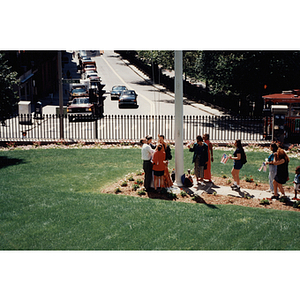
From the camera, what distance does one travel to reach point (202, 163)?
473 inches

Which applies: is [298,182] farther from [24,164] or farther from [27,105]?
[27,105]

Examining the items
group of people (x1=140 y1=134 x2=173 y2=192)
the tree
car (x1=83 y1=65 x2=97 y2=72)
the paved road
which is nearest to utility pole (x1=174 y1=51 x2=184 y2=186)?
group of people (x1=140 y1=134 x2=173 y2=192)

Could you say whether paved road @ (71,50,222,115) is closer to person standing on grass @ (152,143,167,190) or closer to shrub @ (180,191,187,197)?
person standing on grass @ (152,143,167,190)

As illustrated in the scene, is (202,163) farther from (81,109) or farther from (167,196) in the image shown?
(81,109)

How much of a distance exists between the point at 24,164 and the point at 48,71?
1513 inches

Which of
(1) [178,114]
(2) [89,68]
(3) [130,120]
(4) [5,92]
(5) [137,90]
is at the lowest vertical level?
(3) [130,120]

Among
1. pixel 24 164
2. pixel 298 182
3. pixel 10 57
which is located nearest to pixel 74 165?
pixel 24 164

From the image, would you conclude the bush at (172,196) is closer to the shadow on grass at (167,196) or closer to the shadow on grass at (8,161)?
the shadow on grass at (167,196)

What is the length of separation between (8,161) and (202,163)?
7.81 meters

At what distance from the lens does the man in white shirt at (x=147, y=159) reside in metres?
11.1

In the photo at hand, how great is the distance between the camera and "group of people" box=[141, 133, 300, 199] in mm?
10711

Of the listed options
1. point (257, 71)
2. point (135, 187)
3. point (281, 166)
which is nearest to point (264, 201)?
point (281, 166)

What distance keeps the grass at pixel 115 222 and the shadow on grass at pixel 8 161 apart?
221cm

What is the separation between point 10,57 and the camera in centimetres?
3691
